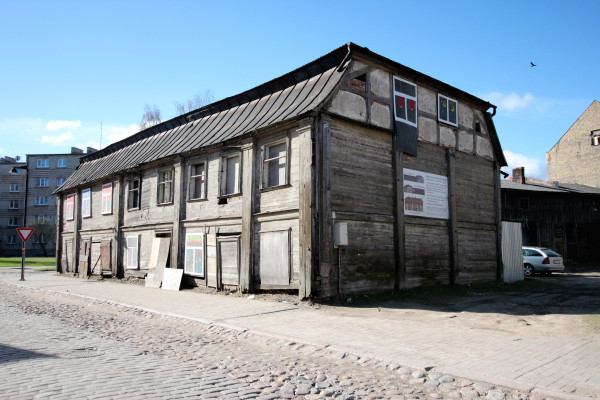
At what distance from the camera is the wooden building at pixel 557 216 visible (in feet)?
105

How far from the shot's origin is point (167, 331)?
8805 mm

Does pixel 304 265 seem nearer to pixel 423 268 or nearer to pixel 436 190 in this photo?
pixel 423 268

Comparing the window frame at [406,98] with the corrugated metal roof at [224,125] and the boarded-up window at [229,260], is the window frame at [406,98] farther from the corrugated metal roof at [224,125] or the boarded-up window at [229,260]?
the boarded-up window at [229,260]

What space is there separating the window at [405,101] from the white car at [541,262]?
1255cm

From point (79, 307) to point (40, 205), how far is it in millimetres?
63925

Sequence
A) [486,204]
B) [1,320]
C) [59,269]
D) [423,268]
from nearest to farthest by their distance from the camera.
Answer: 1. [1,320]
2. [423,268]
3. [486,204]
4. [59,269]

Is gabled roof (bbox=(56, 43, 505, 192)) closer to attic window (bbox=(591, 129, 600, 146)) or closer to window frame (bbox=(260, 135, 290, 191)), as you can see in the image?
window frame (bbox=(260, 135, 290, 191))

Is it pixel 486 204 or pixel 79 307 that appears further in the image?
pixel 486 204

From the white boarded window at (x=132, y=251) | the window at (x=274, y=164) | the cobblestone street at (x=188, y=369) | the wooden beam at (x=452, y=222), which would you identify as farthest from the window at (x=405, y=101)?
the white boarded window at (x=132, y=251)

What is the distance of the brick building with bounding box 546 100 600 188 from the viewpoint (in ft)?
143

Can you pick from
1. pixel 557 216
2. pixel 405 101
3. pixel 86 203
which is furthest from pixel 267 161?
pixel 557 216

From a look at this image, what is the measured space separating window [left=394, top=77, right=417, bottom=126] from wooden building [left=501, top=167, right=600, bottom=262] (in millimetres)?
18704

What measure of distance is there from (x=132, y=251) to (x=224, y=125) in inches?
321

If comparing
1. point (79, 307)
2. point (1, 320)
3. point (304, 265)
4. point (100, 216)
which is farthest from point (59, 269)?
point (304, 265)
